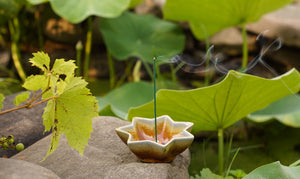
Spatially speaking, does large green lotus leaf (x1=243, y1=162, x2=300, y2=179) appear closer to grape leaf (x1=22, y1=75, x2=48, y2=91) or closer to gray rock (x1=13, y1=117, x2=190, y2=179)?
gray rock (x1=13, y1=117, x2=190, y2=179)

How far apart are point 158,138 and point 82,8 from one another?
3.21ft


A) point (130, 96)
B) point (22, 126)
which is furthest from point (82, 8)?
point (22, 126)

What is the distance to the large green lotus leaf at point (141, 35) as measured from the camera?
86.4 inches

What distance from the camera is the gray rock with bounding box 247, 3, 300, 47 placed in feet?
7.14

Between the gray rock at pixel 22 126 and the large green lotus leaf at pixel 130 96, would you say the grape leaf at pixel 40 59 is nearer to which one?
the gray rock at pixel 22 126

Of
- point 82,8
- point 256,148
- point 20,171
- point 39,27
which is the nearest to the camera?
point 20,171

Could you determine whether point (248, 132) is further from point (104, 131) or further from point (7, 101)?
point (7, 101)

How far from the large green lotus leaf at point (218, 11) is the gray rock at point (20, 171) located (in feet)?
4.34

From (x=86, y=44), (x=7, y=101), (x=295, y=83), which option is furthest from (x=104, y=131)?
(x=86, y=44)

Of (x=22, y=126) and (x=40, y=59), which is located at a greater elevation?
(x=40, y=59)

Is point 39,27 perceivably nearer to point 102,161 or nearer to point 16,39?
point 16,39

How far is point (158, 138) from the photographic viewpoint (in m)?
0.99

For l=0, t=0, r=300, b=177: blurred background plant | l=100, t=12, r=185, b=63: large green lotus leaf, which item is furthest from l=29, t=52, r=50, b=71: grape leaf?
l=100, t=12, r=185, b=63: large green lotus leaf

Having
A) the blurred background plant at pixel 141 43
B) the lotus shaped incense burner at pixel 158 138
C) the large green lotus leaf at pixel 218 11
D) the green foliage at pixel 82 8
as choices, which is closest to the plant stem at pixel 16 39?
the blurred background plant at pixel 141 43
